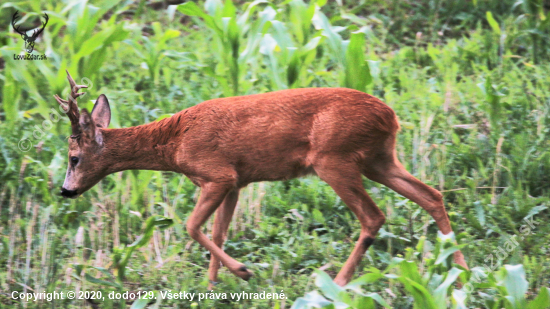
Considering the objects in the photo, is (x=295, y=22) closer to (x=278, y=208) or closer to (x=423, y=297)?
(x=278, y=208)

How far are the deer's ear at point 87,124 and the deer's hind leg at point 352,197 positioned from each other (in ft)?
6.33

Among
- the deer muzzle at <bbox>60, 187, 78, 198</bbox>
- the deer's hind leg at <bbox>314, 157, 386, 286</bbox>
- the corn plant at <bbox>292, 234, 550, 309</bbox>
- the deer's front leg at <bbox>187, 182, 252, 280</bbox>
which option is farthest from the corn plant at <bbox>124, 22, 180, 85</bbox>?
the corn plant at <bbox>292, 234, 550, 309</bbox>

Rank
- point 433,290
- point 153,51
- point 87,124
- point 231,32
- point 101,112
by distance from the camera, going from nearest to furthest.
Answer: point 433,290 → point 87,124 → point 101,112 → point 231,32 → point 153,51

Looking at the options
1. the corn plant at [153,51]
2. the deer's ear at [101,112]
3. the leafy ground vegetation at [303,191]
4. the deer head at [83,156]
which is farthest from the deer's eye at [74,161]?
the corn plant at [153,51]

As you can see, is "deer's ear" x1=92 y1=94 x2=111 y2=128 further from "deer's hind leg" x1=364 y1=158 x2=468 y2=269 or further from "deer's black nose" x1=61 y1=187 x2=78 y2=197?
"deer's hind leg" x1=364 y1=158 x2=468 y2=269

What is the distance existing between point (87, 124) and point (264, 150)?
5.01ft

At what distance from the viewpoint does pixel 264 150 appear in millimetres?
5160

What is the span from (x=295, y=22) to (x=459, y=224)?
3213 millimetres

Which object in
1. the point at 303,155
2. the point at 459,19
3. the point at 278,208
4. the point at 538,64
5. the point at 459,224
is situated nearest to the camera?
the point at 303,155

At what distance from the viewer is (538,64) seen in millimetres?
8125

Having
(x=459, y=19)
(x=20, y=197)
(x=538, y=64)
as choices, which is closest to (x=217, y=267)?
(x=20, y=197)


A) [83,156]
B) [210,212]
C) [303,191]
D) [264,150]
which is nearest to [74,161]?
[83,156]

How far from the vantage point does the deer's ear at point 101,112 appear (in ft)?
18.3

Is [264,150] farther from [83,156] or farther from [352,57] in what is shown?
[352,57]
